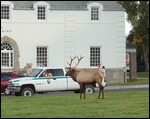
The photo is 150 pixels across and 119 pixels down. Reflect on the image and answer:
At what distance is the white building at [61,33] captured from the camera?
44844 mm

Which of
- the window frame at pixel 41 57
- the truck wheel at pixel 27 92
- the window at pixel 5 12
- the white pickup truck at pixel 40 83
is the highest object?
the window at pixel 5 12

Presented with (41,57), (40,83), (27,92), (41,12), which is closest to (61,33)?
(41,12)

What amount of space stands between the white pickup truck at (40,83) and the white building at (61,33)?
16.2m

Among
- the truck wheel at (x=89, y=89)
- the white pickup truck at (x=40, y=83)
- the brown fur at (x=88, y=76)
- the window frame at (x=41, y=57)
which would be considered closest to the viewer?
the brown fur at (x=88, y=76)

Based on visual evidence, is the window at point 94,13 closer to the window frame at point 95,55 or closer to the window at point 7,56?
the window frame at point 95,55

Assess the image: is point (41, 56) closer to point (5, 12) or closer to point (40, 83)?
point (5, 12)

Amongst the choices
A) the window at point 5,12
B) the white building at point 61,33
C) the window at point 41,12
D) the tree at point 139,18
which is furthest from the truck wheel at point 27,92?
the tree at point 139,18

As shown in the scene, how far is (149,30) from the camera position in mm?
55156

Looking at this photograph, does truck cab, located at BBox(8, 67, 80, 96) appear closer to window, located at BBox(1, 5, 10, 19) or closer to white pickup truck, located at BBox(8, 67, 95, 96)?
white pickup truck, located at BBox(8, 67, 95, 96)

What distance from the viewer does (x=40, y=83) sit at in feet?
92.3

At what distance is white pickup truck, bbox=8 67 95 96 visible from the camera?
2769 cm

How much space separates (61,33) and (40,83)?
18.0 metres

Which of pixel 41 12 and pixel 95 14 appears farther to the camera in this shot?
pixel 95 14

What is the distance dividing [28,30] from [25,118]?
31.4 metres
